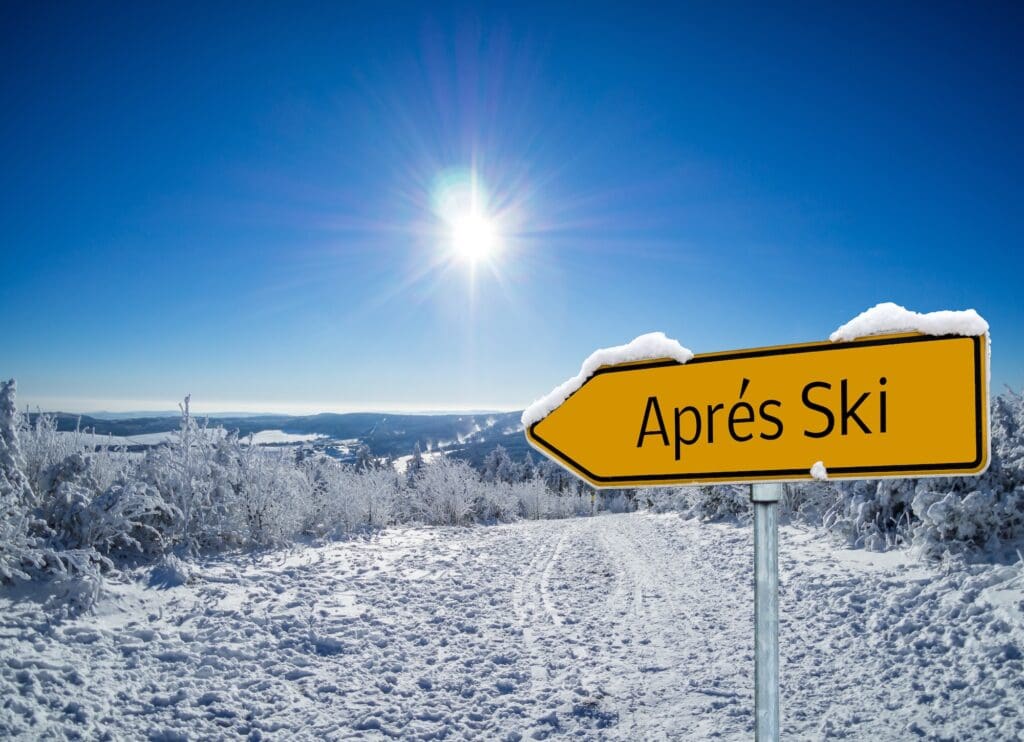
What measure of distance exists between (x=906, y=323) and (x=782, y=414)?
1.13ft

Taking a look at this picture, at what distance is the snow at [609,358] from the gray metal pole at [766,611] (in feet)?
1.42

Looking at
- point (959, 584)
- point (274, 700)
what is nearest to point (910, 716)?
point (959, 584)

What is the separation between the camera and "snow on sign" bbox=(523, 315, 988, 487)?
1.18 metres

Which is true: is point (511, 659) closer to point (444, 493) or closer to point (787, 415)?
point (787, 415)

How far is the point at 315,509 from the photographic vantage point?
12828mm

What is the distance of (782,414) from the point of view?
1332mm

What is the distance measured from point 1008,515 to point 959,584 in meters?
1.63

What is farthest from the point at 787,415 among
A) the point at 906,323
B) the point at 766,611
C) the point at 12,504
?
the point at 12,504

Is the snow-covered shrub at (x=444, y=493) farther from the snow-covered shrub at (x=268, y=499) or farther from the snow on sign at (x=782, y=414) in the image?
the snow on sign at (x=782, y=414)

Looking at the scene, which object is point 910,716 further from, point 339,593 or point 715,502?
point 715,502

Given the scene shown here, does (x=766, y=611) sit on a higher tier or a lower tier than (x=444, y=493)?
higher

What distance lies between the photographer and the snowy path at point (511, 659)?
12.9ft

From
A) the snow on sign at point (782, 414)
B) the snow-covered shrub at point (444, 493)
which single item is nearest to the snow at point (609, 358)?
the snow on sign at point (782, 414)

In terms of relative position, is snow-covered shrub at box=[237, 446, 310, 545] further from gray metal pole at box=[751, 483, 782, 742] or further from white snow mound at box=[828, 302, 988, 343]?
white snow mound at box=[828, 302, 988, 343]
